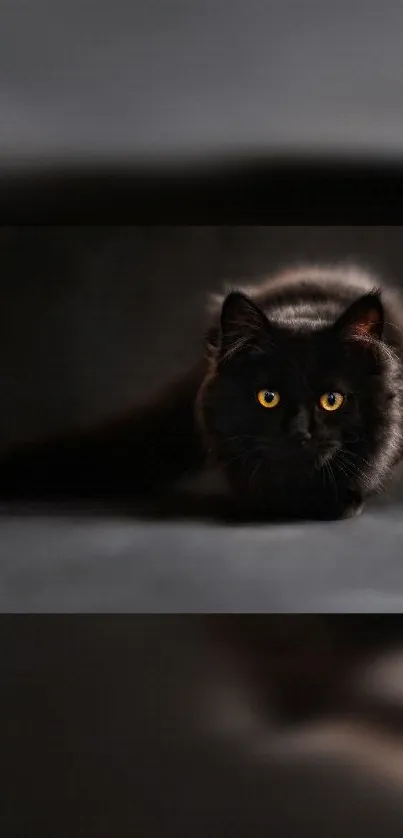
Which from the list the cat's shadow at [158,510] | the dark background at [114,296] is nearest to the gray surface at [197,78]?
the dark background at [114,296]

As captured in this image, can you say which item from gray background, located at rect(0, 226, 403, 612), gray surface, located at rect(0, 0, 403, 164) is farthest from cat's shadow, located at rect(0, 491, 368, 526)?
gray surface, located at rect(0, 0, 403, 164)

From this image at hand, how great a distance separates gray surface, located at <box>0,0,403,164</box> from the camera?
1.57 ft

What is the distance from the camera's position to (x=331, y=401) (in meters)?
0.58

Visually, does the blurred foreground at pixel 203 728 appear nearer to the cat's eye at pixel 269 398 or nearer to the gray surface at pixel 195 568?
the gray surface at pixel 195 568

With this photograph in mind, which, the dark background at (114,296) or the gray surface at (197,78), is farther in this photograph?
the dark background at (114,296)

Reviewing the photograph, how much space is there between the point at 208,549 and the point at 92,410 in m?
0.14

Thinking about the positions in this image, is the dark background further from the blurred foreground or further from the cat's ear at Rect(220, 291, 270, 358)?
the blurred foreground

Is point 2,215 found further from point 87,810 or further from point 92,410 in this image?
point 87,810

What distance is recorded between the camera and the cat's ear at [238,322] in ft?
1.94

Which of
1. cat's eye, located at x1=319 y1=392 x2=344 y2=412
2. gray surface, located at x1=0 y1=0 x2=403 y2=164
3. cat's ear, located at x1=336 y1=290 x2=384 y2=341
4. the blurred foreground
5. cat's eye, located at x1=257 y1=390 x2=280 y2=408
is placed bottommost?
the blurred foreground

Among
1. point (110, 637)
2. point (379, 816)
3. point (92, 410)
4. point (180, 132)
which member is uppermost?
point (180, 132)

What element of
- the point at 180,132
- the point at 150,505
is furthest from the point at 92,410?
the point at 180,132

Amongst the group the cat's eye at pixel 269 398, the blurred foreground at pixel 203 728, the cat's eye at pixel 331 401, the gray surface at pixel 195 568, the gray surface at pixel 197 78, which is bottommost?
the blurred foreground at pixel 203 728

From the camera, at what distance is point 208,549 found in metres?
0.53
